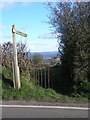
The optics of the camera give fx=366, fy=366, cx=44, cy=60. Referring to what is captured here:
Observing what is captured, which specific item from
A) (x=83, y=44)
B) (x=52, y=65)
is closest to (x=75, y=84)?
(x=83, y=44)

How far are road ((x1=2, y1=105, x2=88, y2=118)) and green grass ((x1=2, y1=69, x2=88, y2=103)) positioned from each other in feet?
5.09

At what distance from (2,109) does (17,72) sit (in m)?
2.99

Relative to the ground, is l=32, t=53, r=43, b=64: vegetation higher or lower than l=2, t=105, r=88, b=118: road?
higher

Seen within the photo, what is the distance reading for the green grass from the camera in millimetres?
12195

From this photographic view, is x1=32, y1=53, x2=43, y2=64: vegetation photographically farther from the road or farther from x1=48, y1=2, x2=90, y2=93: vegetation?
the road

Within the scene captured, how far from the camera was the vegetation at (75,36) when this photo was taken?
13703 millimetres

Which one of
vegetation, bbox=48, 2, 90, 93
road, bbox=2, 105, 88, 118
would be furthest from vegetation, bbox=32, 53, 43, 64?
road, bbox=2, 105, 88, 118

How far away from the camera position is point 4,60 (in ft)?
47.8

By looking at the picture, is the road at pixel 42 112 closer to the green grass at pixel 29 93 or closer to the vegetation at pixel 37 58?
the green grass at pixel 29 93

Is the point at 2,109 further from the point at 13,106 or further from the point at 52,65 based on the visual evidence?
the point at 52,65

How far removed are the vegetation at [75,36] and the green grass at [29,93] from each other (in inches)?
36.8

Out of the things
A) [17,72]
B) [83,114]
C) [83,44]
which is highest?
[83,44]

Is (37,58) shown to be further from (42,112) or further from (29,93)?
(42,112)

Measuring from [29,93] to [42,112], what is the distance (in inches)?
114
